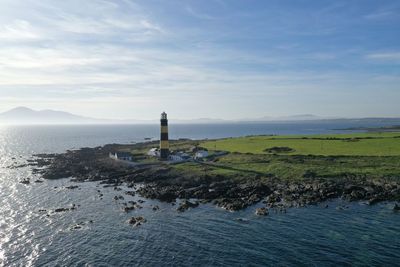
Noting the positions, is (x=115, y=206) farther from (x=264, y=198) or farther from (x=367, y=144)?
(x=367, y=144)

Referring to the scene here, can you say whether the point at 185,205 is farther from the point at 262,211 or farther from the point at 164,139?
the point at 164,139

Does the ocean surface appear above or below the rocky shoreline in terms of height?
below

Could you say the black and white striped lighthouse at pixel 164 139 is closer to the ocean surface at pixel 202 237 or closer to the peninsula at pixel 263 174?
the peninsula at pixel 263 174

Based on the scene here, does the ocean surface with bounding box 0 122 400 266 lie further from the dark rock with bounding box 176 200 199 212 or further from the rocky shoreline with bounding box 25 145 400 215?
the rocky shoreline with bounding box 25 145 400 215

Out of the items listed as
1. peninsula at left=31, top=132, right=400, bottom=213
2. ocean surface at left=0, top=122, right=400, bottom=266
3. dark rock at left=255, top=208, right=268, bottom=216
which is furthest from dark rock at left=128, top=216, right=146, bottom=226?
dark rock at left=255, top=208, right=268, bottom=216

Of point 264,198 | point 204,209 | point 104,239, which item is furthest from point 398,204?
point 104,239

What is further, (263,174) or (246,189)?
(263,174)

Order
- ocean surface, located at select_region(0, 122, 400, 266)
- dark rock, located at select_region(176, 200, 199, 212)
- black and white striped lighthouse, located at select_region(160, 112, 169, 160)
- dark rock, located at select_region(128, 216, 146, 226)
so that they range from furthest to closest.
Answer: black and white striped lighthouse, located at select_region(160, 112, 169, 160), dark rock, located at select_region(176, 200, 199, 212), dark rock, located at select_region(128, 216, 146, 226), ocean surface, located at select_region(0, 122, 400, 266)

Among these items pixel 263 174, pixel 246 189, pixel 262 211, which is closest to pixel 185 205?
pixel 246 189

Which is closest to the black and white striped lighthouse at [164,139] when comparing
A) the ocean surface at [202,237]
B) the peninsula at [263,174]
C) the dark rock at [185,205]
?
the peninsula at [263,174]

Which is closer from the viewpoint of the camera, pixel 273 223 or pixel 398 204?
pixel 273 223

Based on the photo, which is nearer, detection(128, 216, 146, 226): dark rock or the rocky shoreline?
detection(128, 216, 146, 226): dark rock
